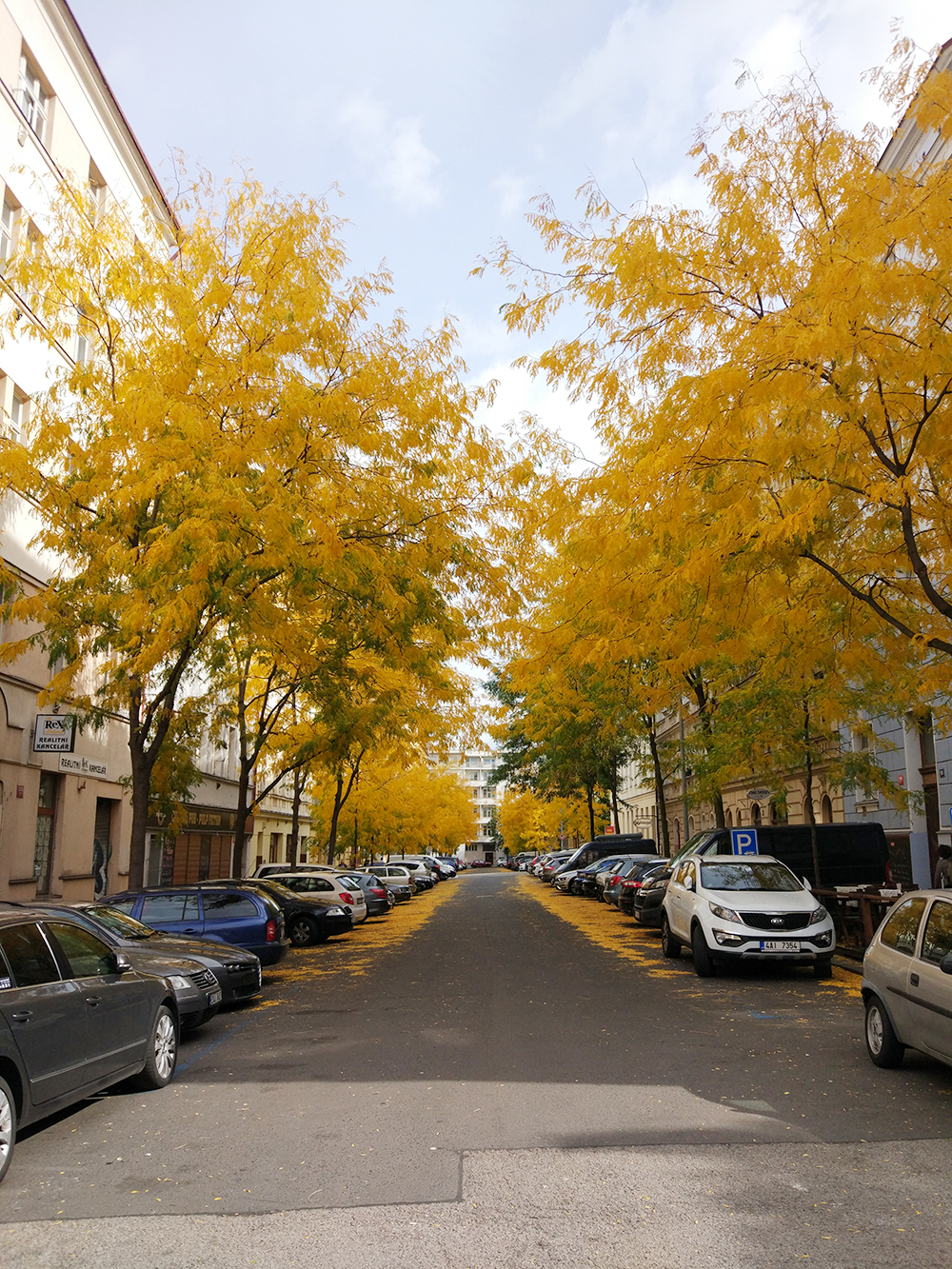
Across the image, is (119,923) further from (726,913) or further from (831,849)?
(831,849)

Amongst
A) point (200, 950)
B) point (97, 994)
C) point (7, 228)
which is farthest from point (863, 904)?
point (7, 228)

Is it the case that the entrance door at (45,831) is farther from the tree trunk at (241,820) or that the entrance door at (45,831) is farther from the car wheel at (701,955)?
the car wheel at (701,955)

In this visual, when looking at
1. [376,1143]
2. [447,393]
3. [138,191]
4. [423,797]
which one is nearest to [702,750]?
[447,393]

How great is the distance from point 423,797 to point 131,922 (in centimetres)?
5137

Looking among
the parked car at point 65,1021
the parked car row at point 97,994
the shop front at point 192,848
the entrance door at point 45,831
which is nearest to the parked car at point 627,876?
the shop front at point 192,848

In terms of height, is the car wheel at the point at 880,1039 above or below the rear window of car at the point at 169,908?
below

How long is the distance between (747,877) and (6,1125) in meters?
11.9

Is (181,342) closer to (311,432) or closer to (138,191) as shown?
(311,432)

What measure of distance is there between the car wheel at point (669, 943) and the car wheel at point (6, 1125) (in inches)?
497

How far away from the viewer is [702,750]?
23.8 metres

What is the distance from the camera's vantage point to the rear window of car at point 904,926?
8.05m

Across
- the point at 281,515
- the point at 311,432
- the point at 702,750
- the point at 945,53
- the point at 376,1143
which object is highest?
the point at 945,53

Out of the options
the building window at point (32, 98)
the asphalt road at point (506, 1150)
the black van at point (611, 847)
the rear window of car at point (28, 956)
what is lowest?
the asphalt road at point (506, 1150)

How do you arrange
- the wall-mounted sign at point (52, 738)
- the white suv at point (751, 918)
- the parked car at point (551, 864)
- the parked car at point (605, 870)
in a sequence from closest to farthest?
the white suv at point (751, 918), the wall-mounted sign at point (52, 738), the parked car at point (605, 870), the parked car at point (551, 864)
